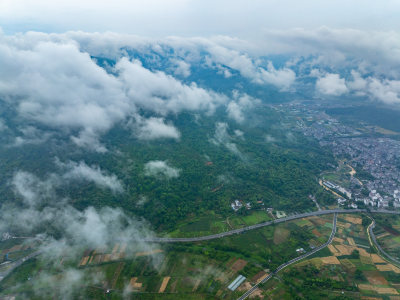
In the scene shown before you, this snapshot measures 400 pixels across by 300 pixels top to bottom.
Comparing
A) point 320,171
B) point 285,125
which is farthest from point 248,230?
point 285,125

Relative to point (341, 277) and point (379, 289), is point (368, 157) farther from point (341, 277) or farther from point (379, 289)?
point (341, 277)

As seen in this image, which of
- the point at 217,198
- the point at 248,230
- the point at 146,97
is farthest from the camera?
the point at 146,97

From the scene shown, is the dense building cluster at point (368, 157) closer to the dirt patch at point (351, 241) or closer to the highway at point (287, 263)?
the dirt patch at point (351, 241)

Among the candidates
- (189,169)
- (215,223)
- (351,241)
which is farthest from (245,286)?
(189,169)

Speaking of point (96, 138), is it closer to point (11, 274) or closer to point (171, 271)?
point (11, 274)

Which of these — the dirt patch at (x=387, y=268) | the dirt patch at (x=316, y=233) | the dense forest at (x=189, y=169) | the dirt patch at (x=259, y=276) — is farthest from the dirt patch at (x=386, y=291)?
the dense forest at (x=189, y=169)

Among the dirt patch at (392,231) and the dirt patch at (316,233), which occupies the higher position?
the dirt patch at (392,231)
